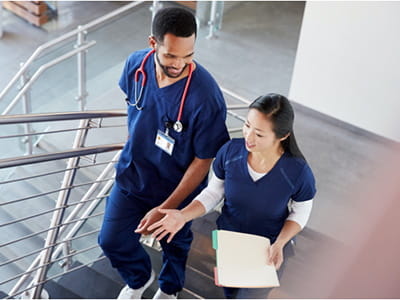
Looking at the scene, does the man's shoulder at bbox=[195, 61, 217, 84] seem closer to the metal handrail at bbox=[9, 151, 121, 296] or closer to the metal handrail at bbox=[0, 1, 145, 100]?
the metal handrail at bbox=[9, 151, 121, 296]

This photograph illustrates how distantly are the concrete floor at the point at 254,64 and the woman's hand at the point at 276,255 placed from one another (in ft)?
3.51

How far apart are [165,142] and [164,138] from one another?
0.02 metres

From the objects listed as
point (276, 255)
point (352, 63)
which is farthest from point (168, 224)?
point (352, 63)

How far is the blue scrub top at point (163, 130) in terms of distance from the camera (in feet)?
6.22

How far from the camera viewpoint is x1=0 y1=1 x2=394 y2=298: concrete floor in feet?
13.2

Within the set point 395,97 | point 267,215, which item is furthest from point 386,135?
point 267,215

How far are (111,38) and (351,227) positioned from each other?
4189 mm

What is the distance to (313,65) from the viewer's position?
434 cm

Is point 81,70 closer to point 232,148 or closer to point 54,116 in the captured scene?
point 54,116

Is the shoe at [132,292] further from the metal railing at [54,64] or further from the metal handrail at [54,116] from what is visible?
the metal railing at [54,64]

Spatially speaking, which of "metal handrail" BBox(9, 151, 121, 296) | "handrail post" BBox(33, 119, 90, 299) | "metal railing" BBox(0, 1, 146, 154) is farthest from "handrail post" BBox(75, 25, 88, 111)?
"handrail post" BBox(33, 119, 90, 299)

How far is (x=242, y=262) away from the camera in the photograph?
1.73 meters

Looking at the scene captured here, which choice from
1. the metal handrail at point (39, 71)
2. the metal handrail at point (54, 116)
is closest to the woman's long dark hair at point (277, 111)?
the metal handrail at point (54, 116)

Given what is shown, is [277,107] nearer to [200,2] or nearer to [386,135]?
[386,135]
